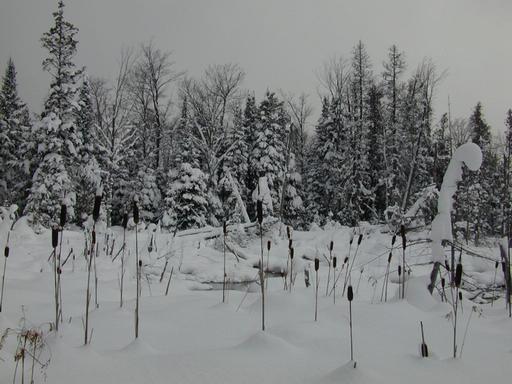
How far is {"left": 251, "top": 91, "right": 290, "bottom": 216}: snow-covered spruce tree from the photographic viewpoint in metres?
23.9

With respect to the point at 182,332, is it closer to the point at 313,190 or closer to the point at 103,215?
the point at 103,215

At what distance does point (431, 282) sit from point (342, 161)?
74.2 ft

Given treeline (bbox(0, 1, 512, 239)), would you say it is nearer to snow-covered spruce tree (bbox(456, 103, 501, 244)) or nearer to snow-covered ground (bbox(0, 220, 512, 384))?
snow-covered spruce tree (bbox(456, 103, 501, 244))

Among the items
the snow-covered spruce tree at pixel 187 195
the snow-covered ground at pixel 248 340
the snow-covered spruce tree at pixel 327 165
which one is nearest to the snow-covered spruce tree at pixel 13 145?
the snow-covered spruce tree at pixel 187 195

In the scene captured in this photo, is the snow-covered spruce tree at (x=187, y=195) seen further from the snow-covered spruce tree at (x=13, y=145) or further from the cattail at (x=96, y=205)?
the cattail at (x=96, y=205)

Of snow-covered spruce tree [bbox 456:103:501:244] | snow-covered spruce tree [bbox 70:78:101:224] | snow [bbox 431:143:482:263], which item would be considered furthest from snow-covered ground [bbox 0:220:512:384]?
snow-covered spruce tree [bbox 456:103:501:244]

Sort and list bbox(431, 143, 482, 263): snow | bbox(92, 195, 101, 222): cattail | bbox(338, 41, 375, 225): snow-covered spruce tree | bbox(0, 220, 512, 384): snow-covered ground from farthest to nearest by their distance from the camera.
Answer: bbox(338, 41, 375, 225): snow-covered spruce tree < bbox(431, 143, 482, 263): snow < bbox(92, 195, 101, 222): cattail < bbox(0, 220, 512, 384): snow-covered ground

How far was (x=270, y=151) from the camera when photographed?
23984 mm

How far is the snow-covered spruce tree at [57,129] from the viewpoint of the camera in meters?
18.3

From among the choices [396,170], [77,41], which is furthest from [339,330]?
[396,170]

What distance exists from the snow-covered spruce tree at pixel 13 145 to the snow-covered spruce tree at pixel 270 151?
1379 cm

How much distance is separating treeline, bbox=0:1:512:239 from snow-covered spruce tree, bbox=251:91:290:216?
0.26 feet

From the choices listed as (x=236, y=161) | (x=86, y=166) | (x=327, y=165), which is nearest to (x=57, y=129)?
(x=86, y=166)

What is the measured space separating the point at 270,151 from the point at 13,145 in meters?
17.8
